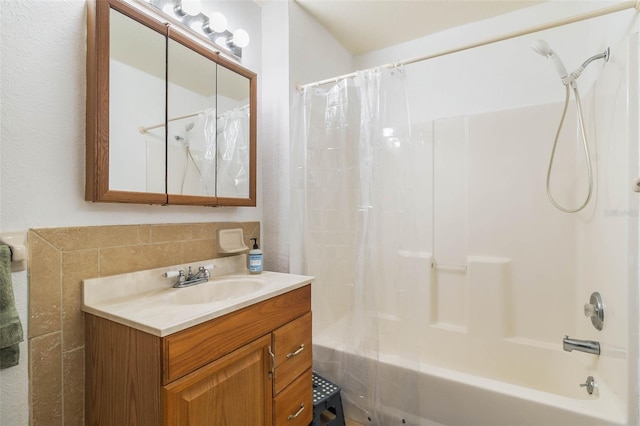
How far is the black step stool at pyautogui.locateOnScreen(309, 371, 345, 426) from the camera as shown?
4.82ft

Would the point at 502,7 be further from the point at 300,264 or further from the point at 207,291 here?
the point at 207,291

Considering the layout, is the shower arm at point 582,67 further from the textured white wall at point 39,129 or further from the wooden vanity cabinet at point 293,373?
the textured white wall at point 39,129

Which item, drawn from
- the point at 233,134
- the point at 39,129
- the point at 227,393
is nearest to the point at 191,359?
the point at 227,393

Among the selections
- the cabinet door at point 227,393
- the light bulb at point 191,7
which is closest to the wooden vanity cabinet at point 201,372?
the cabinet door at point 227,393

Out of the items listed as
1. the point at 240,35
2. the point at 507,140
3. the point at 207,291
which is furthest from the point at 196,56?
the point at 507,140

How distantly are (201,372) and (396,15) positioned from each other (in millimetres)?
2284

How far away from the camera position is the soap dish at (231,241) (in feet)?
5.07

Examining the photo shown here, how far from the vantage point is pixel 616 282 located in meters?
1.28

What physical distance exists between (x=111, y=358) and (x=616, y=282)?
197 cm

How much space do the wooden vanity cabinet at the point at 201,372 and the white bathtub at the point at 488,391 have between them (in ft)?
1.61

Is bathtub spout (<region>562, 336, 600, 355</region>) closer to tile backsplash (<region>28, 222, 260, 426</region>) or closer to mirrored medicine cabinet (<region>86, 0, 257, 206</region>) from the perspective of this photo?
mirrored medicine cabinet (<region>86, 0, 257, 206</region>)

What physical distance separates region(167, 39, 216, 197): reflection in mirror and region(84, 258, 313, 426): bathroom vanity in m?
0.50

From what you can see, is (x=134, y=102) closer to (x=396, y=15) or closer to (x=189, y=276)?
(x=189, y=276)

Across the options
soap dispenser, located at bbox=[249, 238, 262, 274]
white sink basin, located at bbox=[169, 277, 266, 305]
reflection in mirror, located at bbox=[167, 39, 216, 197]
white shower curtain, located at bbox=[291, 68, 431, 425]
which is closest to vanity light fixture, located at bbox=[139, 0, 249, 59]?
reflection in mirror, located at bbox=[167, 39, 216, 197]
